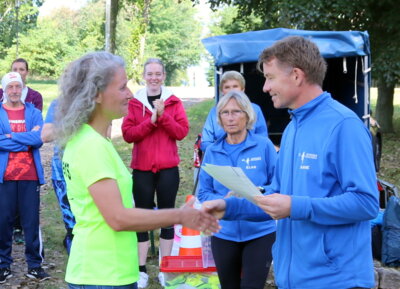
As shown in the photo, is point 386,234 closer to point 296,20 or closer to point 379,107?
point 296,20

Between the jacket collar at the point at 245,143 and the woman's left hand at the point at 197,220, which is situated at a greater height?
the jacket collar at the point at 245,143

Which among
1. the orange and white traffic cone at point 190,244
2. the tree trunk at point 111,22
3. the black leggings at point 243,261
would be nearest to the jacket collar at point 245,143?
the black leggings at point 243,261

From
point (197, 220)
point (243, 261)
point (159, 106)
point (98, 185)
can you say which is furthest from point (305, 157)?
point (159, 106)

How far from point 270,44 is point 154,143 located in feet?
10.3

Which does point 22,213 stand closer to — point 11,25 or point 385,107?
point 385,107

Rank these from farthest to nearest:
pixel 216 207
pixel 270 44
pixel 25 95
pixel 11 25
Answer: pixel 11 25
pixel 270 44
pixel 25 95
pixel 216 207

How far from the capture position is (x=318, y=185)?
2.66 metres

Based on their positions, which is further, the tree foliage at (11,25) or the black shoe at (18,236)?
the tree foliage at (11,25)

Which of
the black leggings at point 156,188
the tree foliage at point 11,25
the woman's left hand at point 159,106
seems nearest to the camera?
the woman's left hand at point 159,106

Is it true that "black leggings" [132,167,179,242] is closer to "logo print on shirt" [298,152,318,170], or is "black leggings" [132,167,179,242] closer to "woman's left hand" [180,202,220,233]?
"woman's left hand" [180,202,220,233]

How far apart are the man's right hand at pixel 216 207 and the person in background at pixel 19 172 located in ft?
10.9

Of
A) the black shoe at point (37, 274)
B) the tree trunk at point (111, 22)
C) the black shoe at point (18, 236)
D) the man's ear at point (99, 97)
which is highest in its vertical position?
the tree trunk at point (111, 22)

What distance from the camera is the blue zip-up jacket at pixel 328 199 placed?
2.56m

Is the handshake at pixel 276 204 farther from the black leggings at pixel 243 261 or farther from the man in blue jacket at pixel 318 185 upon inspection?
the black leggings at pixel 243 261
